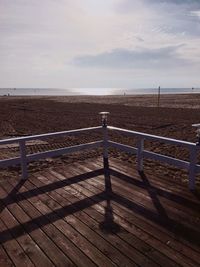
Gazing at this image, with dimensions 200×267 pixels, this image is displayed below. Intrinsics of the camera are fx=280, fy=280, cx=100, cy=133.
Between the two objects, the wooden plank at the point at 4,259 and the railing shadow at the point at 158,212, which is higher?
the railing shadow at the point at 158,212

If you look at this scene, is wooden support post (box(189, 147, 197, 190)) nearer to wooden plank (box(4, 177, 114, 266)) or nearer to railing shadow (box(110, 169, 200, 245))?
railing shadow (box(110, 169, 200, 245))

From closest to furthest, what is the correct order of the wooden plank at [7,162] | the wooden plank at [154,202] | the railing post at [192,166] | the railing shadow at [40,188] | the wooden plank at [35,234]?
the wooden plank at [35,234], the wooden plank at [154,202], the railing shadow at [40,188], the railing post at [192,166], the wooden plank at [7,162]

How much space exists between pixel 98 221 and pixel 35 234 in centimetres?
107

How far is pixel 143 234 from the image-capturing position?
14.6 ft

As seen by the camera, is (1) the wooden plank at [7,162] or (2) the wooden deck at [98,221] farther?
(1) the wooden plank at [7,162]

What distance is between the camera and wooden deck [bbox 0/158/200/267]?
3.91m

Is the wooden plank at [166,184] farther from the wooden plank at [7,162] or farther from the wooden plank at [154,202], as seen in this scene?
the wooden plank at [7,162]

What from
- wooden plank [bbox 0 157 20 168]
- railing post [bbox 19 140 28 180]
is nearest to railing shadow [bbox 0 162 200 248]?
railing post [bbox 19 140 28 180]

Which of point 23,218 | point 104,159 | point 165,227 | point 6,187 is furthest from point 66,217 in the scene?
point 104,159

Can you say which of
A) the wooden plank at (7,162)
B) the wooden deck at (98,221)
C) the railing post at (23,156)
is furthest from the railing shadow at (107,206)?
the wooden plank at (7,162)

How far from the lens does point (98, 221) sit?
4.85m

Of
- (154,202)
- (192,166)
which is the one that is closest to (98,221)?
(154,202)

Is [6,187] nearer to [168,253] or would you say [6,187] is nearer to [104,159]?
A: [104,159]

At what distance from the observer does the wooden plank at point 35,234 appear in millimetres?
3875
